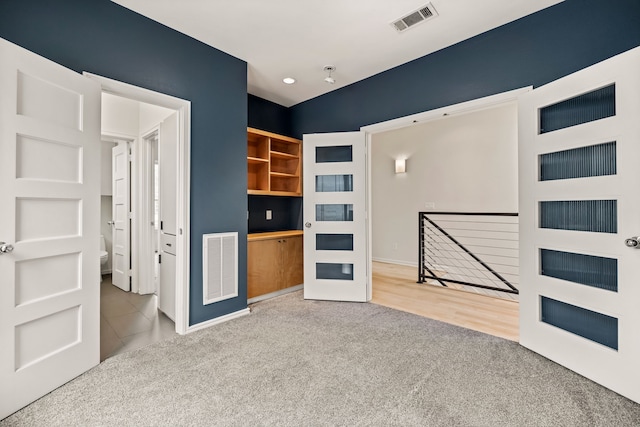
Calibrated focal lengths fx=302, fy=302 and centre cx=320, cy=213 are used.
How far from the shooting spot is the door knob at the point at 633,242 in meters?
1.82

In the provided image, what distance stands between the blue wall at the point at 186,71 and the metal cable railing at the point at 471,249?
306 centimetres

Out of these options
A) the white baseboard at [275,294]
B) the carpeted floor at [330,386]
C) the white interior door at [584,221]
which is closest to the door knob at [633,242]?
the white interior door at [584,221]

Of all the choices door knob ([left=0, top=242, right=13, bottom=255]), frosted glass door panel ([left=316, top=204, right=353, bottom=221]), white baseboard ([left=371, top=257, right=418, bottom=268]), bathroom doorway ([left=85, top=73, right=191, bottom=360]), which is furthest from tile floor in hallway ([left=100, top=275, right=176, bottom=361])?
white baseboard ([left=371, top=257, right=418, bottom=268])

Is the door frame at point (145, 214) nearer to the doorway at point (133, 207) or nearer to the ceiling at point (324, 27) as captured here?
the doorway at point (133, 207)

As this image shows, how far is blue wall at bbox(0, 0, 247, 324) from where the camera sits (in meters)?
2.09

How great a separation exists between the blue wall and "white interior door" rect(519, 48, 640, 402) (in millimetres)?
2739

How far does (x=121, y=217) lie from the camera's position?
4.38 meters

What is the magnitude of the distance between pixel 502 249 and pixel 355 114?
137 inches

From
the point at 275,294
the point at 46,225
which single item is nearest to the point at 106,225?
the point at 275,294

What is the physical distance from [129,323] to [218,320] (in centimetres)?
90

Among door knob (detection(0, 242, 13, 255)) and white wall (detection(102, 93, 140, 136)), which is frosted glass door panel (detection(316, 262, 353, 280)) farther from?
white wall (detection(102, 93, 140, 136))

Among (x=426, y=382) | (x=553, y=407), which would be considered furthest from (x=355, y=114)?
(x=553, y=407)

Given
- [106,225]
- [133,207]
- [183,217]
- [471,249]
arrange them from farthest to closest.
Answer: [471,249] < [106,225] < [133,207] < [183,217]

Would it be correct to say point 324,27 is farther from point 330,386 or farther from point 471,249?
point 471,249
